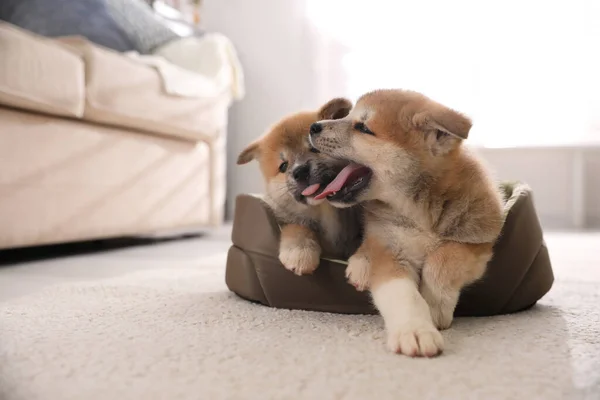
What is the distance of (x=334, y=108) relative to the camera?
1.42 m

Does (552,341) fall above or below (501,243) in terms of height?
below

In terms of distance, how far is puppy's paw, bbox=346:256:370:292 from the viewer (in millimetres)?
1032

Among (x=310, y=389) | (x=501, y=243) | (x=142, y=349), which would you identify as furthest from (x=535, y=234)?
(x=142, y=349)

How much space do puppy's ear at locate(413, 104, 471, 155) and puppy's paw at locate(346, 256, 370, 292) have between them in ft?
0.83

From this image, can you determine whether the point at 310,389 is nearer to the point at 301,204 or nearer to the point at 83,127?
the point at 301,204

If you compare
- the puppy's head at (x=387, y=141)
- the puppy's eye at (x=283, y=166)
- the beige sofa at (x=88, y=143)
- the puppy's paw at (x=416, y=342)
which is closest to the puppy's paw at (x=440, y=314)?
the puppy's paw at (x=416, y=342)

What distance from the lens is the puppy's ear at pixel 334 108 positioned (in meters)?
1.42

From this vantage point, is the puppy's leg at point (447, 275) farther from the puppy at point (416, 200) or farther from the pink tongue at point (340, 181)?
the pink tongue at point (340, 181)

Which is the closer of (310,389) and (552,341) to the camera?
(310,389)

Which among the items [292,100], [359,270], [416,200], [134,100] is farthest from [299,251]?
[292,100]

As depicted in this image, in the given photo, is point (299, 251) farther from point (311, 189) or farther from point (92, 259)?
point (92, 259)

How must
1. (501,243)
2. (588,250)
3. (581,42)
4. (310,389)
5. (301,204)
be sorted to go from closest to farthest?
(310,389) → (501,243) → (301,204) → (588,250) → (581,42)

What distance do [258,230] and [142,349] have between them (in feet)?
1.37

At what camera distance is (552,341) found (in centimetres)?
93
